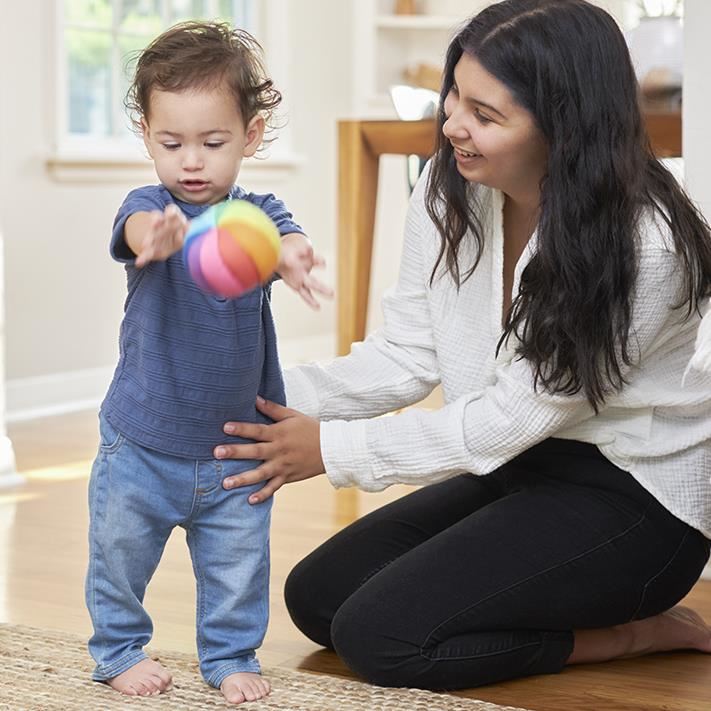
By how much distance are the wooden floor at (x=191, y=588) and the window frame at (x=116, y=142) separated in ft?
3.14

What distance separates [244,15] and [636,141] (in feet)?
11.4

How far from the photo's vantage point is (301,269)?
1.38 m

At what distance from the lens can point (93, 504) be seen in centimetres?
152

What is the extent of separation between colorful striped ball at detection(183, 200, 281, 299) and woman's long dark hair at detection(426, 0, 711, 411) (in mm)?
366

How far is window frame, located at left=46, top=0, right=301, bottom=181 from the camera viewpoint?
12.7 ft

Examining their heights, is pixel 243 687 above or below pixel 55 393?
above

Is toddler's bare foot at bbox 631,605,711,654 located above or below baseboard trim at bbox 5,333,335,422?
above

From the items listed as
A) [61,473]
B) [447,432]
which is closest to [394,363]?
[447,432]

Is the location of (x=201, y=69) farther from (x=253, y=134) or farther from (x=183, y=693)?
(x=183, y=693)

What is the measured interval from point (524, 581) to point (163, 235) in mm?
608

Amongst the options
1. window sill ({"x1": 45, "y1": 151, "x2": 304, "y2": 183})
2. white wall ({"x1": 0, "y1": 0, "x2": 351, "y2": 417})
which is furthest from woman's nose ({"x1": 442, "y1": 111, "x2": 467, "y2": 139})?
white wall ({"x1": 0, "y1": 0, "x2": 351, "y2": 417})

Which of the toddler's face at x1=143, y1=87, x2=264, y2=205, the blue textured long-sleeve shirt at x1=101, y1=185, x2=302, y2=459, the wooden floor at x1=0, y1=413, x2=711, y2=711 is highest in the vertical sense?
the toddler's face at x1=143, y1=87, x2=264, y2=205

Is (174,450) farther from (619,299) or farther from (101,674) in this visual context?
(619,299)

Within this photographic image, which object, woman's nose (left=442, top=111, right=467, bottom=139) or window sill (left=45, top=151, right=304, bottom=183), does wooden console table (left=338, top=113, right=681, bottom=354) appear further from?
woman's nose (left=442, top=111, right=467, bottom=139)
